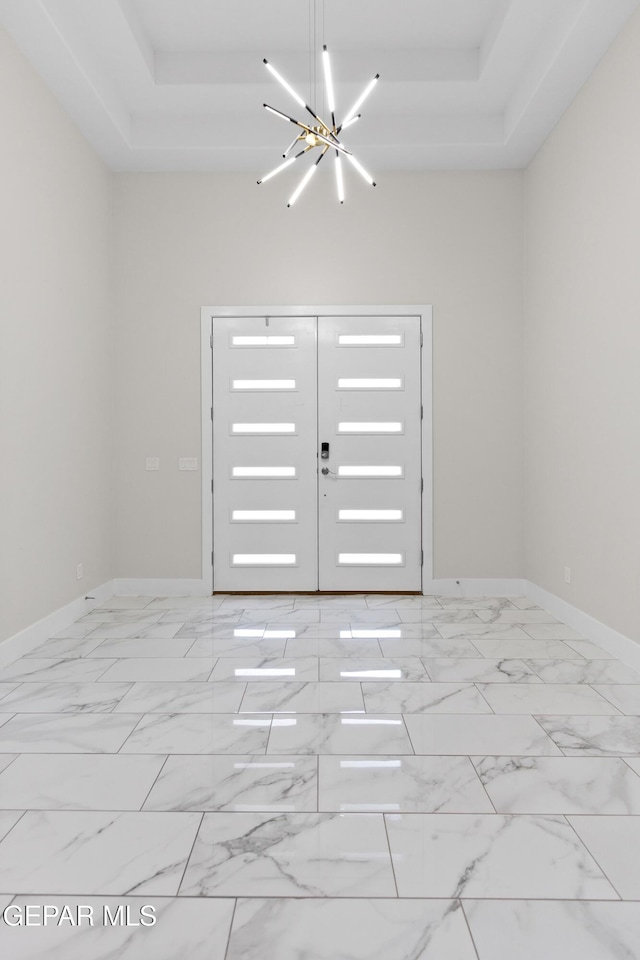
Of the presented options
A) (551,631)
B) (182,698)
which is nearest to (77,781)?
(182,698)

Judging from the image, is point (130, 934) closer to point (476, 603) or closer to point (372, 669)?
point (372, 669)

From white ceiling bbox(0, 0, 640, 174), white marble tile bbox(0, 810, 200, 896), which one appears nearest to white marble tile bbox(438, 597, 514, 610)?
white marble tile bbox(0, 810, 200, 896)

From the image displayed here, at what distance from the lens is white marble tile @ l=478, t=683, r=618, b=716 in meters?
2.82

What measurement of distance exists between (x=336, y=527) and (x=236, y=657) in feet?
6.21

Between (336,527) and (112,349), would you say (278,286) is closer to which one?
(112,349)

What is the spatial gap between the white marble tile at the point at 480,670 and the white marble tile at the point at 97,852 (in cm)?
168

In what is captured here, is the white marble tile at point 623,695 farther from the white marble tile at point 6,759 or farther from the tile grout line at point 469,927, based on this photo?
the white marble tile at point 6,759

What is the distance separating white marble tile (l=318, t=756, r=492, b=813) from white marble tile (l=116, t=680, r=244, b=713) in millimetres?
716

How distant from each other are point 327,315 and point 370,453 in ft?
3.90

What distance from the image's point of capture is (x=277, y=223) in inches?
205

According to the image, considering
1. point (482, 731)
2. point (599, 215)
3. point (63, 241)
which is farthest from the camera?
point (63, 241)

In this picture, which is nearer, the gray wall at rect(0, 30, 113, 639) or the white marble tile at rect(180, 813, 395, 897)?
the white marble tile at rect(180, 813, 395, 897)

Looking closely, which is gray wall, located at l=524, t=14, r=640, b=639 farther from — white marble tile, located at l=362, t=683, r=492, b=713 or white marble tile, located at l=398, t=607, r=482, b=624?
white marble tile, located at l=362, t=683, r=492, b=713

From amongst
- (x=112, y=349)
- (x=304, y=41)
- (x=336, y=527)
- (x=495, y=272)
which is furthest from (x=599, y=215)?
(x=112, y=349)
